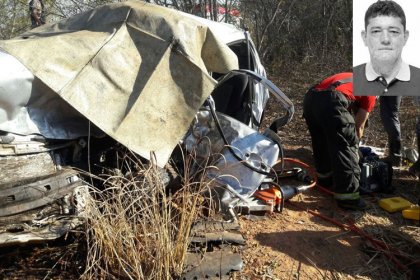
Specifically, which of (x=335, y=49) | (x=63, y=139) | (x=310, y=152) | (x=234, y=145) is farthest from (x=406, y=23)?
(x=335, y=49)

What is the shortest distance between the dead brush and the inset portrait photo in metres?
1.39

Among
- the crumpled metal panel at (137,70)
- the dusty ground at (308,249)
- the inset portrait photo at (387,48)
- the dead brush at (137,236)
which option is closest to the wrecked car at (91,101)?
the crumpled metal panel at (137,70)

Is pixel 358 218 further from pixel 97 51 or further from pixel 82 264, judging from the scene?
pixel 97 51

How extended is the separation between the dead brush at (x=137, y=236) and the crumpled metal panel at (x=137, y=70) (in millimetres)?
295

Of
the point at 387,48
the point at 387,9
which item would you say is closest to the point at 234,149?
the point at 387,48

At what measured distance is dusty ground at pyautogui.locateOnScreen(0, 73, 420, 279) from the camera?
2.82m

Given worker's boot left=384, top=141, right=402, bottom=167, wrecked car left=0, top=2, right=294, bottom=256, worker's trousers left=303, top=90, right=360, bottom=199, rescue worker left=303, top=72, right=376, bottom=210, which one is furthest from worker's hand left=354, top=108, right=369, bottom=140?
wrecked car left=0, top=2, right=294, bottom=256

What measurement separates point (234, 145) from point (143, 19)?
1259 millimetres

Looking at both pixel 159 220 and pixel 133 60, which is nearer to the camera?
pixel 159 220

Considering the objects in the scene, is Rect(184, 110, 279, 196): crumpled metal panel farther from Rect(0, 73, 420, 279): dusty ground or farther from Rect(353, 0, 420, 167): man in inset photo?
Rect(353, 0, 420, 167): man in inset photo

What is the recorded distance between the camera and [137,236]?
2516mm

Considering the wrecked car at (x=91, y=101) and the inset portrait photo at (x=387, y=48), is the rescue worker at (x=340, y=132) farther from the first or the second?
the inset portrait photo at (x=387, y=48)

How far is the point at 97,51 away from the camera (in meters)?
2.82

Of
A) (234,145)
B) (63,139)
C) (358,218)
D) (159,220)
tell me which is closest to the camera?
(159,220)
